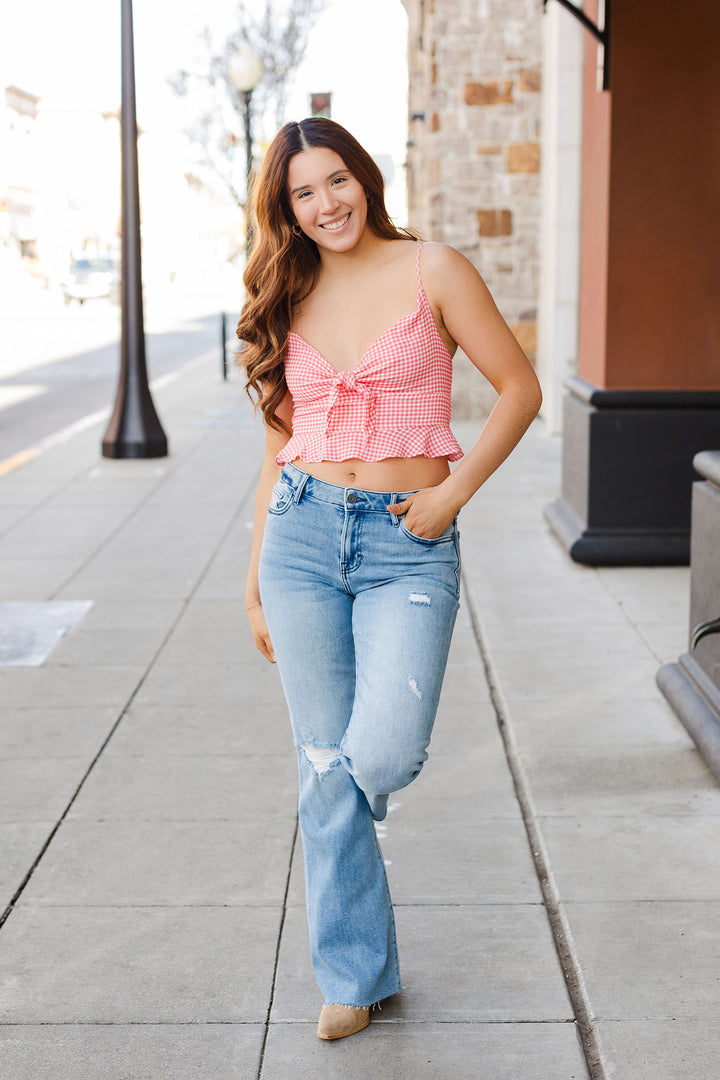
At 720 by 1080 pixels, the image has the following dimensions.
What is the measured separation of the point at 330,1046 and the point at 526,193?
12417 mm

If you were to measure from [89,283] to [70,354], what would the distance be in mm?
22014

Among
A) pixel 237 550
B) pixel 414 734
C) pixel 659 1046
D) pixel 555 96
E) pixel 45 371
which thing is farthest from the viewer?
pixel 45 371

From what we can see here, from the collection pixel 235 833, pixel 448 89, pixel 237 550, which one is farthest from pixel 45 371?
pixel 235 833

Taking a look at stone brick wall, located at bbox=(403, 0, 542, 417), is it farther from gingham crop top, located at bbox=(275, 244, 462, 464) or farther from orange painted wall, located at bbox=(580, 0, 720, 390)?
gingham crop top, located at bbox=(275, 244, 462, 464)

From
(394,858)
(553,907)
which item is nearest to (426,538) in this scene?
(553,907)

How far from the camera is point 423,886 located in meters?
3.61

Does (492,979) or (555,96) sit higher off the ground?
(555,96)

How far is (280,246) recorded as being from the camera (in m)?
2.80

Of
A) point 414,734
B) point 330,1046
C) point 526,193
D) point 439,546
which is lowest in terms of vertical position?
point 330,1046

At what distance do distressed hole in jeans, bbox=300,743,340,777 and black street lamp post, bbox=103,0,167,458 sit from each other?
9.29m

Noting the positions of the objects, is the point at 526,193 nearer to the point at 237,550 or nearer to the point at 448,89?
the point at 448,89

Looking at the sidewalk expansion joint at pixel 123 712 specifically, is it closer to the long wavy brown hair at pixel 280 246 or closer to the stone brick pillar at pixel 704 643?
the long wavy brown hair at pixel 280 246

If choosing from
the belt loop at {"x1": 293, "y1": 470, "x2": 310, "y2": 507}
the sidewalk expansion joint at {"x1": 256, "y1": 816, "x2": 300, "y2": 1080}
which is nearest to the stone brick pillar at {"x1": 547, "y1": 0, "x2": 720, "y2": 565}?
the sidewalk expansion joint at {"x1": 256, "y1": 816, "x2": 300, "y2": 1080}

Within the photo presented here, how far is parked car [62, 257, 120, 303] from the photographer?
47875mm
